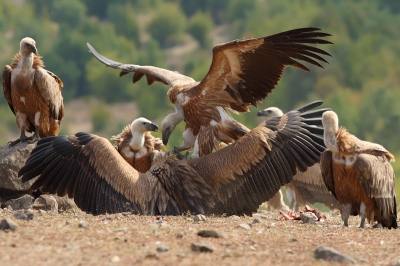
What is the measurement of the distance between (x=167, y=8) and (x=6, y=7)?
2040 centimetres

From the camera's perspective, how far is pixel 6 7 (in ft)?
376

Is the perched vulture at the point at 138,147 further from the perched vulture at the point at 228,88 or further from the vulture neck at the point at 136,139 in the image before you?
the perched vulture at the point at 228,88

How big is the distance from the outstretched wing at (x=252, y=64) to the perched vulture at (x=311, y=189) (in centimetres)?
282

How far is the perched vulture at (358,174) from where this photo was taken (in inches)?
382

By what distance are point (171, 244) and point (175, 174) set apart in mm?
2998

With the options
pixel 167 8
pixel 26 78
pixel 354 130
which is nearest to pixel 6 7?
pixel 167 8

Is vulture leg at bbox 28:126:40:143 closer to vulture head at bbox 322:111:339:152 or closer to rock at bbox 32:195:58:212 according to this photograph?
rock at bbox 32:195:58:212

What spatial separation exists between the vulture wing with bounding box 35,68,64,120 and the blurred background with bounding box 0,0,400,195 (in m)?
42.0

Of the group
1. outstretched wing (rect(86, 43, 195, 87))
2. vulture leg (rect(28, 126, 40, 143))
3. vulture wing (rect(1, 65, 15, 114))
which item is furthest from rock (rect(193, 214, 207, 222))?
vulture wing (rect(1, 65, 15, 114))

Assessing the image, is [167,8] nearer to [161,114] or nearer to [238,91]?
→ [161,114]

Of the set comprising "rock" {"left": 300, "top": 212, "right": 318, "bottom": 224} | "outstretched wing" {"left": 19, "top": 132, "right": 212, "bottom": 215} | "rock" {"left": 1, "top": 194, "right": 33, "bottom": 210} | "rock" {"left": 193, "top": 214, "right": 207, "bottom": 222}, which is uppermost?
"outstretched wing" {"left": 19, "top": 132, "right": 212, "bottom": 215}

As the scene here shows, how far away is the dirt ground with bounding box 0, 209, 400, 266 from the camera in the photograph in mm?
6914

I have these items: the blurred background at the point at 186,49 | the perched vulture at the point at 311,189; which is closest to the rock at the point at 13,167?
the perched vulture at the point at 311,189

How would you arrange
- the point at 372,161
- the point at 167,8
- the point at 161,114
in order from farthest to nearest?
1. the point at 167,8
2. the point at 161,114
3. the point at 372,161
